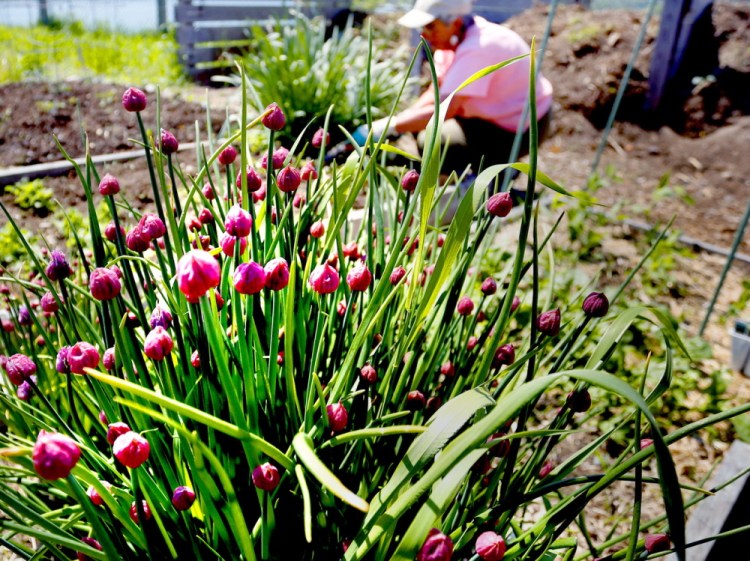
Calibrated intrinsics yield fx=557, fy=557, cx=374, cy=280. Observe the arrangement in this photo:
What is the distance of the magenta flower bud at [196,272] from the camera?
50cm

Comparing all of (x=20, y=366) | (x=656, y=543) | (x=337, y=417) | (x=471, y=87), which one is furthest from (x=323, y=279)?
(x=471, y=87)

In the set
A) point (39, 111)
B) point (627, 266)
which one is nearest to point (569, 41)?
point (627, 266)

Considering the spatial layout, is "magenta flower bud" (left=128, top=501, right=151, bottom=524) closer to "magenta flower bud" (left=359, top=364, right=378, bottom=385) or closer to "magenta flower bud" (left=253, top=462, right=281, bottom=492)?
"magenta flower bud" (left=253, top=462, right=281, bottom=492)

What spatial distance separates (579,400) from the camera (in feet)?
2.42

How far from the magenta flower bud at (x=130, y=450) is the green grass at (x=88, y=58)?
15.5ft

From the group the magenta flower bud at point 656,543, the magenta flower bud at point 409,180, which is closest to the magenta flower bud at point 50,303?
the magenta flower bud at point 409,180

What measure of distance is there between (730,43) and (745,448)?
506cm

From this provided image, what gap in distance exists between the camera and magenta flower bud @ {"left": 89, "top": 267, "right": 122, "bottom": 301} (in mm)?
594

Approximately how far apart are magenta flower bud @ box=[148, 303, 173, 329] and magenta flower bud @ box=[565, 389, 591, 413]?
0.55 m

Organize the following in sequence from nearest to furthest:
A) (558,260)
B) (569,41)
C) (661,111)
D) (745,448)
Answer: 1. (745,448)
2. (558,260)
3. (661,111)
4. (569,41)

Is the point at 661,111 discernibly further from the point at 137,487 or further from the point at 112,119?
the point at 137,487

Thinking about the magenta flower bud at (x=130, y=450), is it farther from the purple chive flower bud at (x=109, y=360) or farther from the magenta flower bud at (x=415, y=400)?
the magenta flower bud at (x=415, y=400)

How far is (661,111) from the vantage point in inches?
189

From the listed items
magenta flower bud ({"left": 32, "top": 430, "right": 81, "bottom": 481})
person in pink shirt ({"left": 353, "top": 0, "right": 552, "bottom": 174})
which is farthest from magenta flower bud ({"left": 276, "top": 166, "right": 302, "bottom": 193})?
person in pink shirt ({"left": 353, "top": 0, "right": 552, "bottom": 174})
